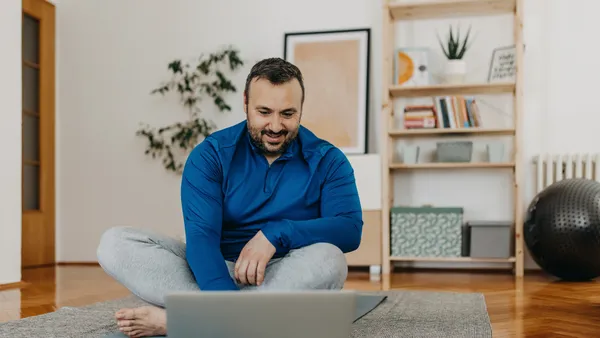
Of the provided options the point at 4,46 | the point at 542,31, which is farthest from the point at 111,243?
the point at 542,31

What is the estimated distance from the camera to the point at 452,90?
4.55 meters

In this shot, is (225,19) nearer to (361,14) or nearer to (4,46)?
(361,14)

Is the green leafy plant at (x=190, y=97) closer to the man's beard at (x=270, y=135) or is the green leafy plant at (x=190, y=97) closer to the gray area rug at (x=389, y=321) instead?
the gray area rug at (x=389, y=321)

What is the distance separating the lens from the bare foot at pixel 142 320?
1820 mm

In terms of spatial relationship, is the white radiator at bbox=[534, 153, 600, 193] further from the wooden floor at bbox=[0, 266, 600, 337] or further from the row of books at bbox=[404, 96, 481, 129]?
the wooden floor at bbox=[0, 266, 600, 337]

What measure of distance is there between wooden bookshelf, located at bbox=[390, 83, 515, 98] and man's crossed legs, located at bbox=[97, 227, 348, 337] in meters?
2.66

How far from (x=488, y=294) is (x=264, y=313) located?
2219mm

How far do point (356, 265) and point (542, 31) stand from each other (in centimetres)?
189

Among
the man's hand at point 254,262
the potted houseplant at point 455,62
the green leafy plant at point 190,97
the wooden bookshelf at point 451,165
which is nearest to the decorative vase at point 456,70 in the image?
the potted houseplant at point 455,62

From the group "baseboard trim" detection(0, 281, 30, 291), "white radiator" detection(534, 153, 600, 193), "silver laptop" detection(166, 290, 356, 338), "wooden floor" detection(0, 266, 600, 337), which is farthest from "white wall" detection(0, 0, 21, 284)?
"white radiator" detection(534, 153, 600, 193)

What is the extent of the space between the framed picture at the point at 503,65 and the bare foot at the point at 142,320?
3.08 m

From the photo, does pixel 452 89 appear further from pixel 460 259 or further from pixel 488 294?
pixel 488 294

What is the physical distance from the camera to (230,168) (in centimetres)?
199

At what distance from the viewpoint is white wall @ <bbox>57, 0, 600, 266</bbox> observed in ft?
14.5
